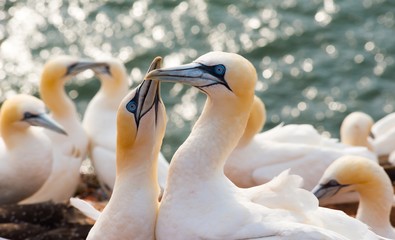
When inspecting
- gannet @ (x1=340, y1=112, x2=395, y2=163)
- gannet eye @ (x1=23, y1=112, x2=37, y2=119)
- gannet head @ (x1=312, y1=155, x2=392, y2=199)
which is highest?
gannet eye @ (x1=23, y1=112, x2=37, y2=119)

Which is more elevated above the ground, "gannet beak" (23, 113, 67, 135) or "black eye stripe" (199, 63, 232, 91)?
"black eye stripe" (199, 63, 232, 91)

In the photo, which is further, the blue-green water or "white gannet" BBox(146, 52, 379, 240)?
the blue-green water

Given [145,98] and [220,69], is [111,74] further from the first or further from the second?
[220,69]

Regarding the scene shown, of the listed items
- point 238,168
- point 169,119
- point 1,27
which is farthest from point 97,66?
point 1,27

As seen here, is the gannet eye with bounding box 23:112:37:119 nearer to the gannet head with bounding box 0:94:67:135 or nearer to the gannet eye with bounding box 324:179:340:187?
the gannet head with bounding box 0:94:67:135

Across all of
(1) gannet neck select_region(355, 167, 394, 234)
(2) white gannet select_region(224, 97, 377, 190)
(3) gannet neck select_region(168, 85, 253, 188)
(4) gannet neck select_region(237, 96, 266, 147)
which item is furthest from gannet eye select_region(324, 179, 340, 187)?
(3) gannet neck select_region(168, 85, 253, 188)

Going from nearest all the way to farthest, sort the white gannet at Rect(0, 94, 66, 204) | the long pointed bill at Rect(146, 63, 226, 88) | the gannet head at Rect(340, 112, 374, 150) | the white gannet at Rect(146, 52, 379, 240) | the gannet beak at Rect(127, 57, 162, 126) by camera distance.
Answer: the white gannet at Rect(146, 52, 379, 240) < the long pointed bill at Rect(146, 63, 226, 88) < the gannet beak at Rect(127, 57, 162, 126) < the white gannet at Rect(0, 94, 66, 204) < the gannet head at Rect(340, 112, 374, 150)

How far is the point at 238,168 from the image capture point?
7551mm

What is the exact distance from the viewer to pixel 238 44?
14203 millimetres

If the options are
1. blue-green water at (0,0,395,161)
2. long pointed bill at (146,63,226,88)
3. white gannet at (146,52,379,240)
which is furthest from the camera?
blue-green water at (0,0,395,161)

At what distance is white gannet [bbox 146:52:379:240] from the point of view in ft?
15.8

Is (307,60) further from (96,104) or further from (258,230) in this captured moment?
(258,230)

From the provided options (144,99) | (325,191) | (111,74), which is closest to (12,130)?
(111,74)

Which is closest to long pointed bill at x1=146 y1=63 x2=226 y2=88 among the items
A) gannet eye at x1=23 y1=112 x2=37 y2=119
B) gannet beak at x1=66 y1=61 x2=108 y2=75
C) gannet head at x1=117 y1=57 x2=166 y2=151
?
gannet head at x1=117 y1=57 x2=166 y2=151
